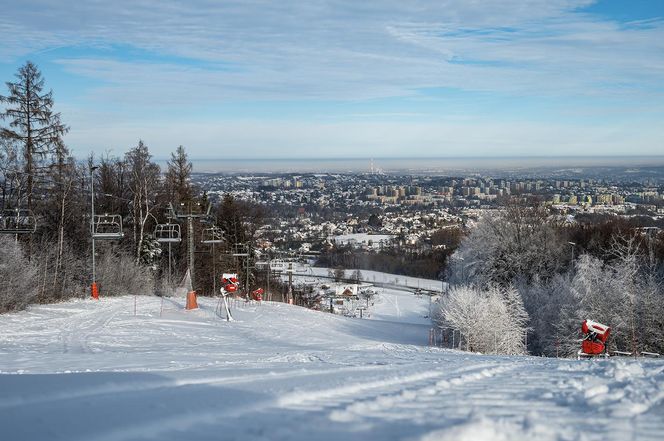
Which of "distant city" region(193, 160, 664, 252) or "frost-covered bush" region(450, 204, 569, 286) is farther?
"distant city" region(193, 160, 664, 252)

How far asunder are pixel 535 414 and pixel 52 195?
27.8 meters

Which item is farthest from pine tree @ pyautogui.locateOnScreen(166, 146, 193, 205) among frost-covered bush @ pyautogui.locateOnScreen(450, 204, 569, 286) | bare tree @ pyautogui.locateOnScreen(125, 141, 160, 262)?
frost-covered bush @ pyautogui.locateOnScreen(450, 204, 569, 286)

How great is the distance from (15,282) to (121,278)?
954 centimetres

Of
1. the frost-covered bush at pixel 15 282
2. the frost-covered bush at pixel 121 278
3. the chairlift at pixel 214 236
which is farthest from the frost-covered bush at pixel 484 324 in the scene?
the frost-covered bush at pixel 15 282

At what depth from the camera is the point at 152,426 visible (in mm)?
5594

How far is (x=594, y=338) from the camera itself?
15.6m

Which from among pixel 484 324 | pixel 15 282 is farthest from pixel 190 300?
pixel 484 324

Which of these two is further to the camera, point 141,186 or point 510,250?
point 510,250

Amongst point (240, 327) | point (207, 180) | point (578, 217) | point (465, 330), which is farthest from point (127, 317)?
point (207, 180)

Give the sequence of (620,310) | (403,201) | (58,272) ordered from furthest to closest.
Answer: (403,201) < (58,272) < (620,310)

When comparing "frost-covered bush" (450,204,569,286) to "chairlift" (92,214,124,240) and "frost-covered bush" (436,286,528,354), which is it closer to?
"frost-covered bush" (436,286,528,354)

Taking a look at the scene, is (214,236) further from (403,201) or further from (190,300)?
(403,201)

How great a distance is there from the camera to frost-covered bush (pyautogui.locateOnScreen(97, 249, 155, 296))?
2816cm

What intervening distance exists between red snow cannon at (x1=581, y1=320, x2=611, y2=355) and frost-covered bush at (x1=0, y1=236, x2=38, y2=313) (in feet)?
57.7
